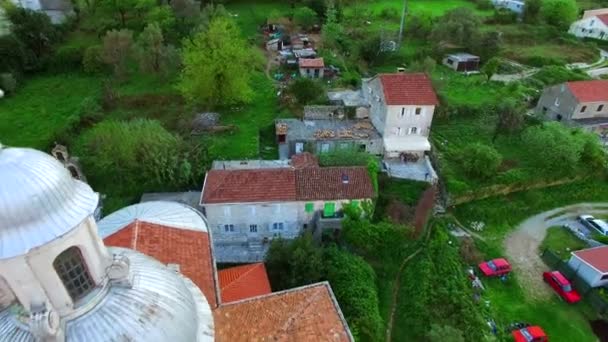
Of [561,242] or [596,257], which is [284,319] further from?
[561,242]

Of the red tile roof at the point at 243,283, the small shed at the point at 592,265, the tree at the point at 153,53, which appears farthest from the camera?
the tree at the point at 153,53

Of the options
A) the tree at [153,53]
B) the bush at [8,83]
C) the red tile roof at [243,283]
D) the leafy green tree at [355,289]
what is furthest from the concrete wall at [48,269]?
the bush at [8,83]

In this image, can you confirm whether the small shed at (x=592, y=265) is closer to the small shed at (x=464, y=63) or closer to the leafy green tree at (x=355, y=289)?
the leafy green tree at (x=355, y=289)

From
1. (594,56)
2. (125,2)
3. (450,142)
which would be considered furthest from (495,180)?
(125,2)

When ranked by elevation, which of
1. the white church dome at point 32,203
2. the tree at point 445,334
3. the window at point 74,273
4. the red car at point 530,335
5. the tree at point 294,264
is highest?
the white church dome at point 32,203

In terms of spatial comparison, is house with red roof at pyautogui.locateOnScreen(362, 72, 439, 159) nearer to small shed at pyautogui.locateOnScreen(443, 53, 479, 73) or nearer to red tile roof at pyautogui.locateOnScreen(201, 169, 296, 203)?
red tile roof at pyautogui.locateOnScreen(201, 169, 296, 203)

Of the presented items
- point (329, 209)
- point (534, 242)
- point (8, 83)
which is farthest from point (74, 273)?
point (8, 83)

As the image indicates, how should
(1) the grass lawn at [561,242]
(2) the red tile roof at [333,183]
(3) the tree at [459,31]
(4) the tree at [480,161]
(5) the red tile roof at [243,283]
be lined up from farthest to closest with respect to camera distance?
(3) the tree at [459,31] → (4) the tree at [480,161] → (1) the grass lawn at [561,242] → (2) the red tile roof at [333,183] → (5) the red tile roof at [243,283]
